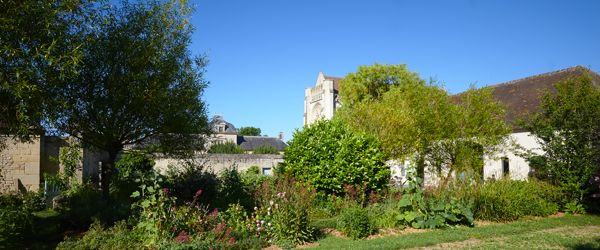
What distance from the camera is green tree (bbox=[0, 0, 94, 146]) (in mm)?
6164

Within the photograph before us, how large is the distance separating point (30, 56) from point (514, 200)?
11.2 m

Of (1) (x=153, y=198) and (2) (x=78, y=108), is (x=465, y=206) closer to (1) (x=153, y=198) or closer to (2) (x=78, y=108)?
(1) (x=153, y=198)

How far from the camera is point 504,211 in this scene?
1073 cm

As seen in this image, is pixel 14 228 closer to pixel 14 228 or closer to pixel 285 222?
pixel 14 228

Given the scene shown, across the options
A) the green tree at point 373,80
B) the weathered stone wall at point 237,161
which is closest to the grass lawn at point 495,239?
the weathered stone wall at point 237,161

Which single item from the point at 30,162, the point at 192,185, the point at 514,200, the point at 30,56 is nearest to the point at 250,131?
the point at 30,162

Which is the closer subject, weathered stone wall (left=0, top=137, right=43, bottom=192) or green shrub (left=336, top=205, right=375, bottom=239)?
green shrub (left=336, top=205, right=375, bottom=239)

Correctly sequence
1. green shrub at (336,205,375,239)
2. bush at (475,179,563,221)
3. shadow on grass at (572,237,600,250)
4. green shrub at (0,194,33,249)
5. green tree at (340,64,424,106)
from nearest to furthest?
green shrub at (0,194,33,249)
shadow on grass at (572,237,600,250)
green shrub at (336,205,375,239)
bush at (475,179,563,221)
green tree at (340,64,424,106)

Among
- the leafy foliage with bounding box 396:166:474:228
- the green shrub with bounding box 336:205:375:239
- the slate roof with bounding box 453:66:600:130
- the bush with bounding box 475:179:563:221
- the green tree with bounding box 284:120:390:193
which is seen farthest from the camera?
the slate roof with bounding box 453:66:600:130

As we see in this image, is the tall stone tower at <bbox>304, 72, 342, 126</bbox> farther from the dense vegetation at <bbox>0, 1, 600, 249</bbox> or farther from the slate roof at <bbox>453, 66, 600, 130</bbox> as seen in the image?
the dense vegetation at <bbox>0, 1, 600, 249</bbox>

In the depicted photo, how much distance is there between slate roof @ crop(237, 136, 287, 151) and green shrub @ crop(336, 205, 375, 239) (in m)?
45.3

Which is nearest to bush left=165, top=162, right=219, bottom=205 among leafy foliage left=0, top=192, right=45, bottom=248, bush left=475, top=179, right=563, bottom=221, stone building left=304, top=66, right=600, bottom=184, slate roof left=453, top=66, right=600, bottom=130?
leafy foliage left=0, top=192, right=45, bottom=248

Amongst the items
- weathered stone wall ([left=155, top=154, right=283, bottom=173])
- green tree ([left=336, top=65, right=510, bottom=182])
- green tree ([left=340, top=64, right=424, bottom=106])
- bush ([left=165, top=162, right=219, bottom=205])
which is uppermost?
green tree ([left=340, top=64, right=424, bottom=106])

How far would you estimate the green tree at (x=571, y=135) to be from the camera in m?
12.0
